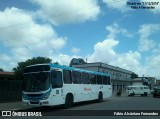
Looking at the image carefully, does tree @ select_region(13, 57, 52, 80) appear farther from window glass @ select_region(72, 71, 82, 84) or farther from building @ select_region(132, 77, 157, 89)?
window glass @ select_region(72, 71, 82, 84)

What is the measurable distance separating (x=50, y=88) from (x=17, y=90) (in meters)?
10.8

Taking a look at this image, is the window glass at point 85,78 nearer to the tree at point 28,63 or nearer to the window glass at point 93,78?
the window glass at point 93,78

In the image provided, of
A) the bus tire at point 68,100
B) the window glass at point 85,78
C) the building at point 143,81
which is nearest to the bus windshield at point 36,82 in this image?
the bus tire at point 68,100

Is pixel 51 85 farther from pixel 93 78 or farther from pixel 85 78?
pixel 93 78

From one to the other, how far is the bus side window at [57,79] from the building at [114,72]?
5762 cm

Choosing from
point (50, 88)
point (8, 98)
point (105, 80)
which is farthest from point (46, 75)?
point (105, 80)

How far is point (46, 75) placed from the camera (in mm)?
20344

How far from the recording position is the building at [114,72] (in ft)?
264

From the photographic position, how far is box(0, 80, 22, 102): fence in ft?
91.4

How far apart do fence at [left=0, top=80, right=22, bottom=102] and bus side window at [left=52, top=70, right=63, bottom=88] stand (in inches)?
331

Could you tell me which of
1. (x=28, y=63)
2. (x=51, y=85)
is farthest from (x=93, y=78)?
(x=28, y=63)

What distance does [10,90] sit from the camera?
94.9ft

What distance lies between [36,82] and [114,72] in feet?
236

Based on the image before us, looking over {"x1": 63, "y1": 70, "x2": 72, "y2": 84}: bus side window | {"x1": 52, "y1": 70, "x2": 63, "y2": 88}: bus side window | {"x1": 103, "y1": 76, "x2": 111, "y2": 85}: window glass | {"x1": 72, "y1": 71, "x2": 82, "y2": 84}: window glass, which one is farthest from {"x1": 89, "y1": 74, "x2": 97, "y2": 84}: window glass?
{"x1": 52, "y1": 70, "x2": 63, "y2": 88}: bus side window
